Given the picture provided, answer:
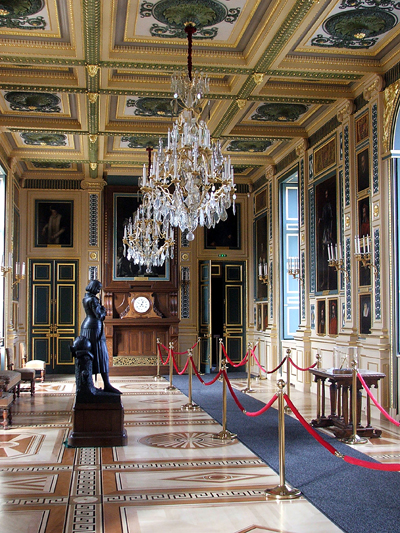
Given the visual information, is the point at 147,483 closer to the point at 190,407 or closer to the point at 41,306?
the point at 190,407

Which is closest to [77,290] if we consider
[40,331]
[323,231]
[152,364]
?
Result: [40,331]

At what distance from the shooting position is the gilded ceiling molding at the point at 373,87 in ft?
29.9

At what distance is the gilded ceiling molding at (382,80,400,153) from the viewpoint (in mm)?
8766

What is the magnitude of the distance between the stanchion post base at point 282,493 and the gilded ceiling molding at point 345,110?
22.1 ft

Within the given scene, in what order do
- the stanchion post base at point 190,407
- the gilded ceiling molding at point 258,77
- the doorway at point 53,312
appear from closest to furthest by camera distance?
the gilded ceiling molding at point 258,77
the stanchion post base at point 190,407
the doorway at point 53,312

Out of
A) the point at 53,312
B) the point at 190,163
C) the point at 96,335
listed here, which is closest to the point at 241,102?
the point at 190,163

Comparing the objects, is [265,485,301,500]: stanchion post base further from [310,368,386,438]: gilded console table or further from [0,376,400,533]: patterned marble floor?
[310,368,386,438]: gilded console table

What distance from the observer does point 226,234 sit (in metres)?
16.6

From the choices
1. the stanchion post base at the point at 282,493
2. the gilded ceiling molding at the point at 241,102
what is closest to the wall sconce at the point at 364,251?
the gilded ceiling molding at the point at 241,102

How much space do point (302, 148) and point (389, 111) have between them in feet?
12.0

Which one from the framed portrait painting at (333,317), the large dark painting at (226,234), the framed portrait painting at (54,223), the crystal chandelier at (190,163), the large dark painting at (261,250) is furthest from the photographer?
the large dark painting at (226,234)

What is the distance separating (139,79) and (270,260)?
20.8 feet

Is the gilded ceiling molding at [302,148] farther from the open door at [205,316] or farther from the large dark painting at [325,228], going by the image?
the open door at [205,316]

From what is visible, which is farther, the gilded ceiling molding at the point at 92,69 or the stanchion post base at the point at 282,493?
the gilded ceiling molding at the point at 92,69
